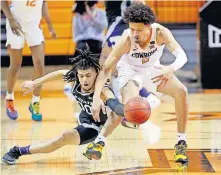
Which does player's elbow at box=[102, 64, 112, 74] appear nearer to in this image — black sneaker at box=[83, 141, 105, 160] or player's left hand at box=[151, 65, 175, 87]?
player's left hand at box=[151, 65, 175, 87]

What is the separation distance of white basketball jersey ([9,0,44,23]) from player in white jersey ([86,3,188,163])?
201 centimetres

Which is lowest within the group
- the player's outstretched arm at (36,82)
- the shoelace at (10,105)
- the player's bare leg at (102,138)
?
the shoelace at (10,105)

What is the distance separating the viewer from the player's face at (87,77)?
5.56m

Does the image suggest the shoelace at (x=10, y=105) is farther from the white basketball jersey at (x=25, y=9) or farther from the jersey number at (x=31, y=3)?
the jersey number at (x=31, y=3)

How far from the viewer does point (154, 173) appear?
17.6ft

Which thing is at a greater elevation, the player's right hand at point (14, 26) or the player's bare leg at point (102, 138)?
the player's right hand at point (14, 26)

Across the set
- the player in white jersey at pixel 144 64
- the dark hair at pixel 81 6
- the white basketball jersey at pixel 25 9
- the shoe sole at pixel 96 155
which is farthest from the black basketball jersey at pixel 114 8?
the shoe sole at pixel 96 155

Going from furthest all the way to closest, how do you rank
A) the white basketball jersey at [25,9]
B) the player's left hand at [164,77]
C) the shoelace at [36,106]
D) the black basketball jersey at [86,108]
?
1. the shoelace at [36,106]
2. the white basketball jersey at [25,9]
3. the black basketball jersey at [86,108]
4. the player's left hand at [164,77]

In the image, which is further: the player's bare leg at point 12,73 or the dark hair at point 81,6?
the dark hair at point 81,6

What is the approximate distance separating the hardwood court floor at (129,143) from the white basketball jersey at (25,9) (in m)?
1.19

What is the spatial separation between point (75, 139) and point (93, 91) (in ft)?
1.44

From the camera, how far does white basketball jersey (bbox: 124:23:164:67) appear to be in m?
5.62

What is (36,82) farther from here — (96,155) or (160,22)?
Answer: (160,22)

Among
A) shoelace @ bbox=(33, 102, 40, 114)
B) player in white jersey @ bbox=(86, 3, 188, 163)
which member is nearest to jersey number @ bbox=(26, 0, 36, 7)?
shoelace @ bbox=(33, 102, 40, 114)
